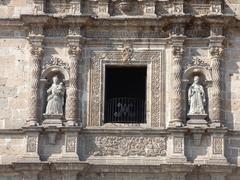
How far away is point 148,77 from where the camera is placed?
16719 millimetres

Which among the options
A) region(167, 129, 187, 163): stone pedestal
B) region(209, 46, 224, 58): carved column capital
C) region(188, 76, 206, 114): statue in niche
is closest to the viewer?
region(167, 129, 187, 163): stone pedestal

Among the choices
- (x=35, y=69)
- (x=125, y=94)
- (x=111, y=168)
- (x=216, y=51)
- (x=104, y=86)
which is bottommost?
(x=111, y=168)

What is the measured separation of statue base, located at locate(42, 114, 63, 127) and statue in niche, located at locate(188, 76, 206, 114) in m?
2.75

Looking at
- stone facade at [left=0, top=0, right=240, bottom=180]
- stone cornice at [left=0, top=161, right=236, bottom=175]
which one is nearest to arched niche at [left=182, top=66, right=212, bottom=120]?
stone facade at [left=0, top=0, right=240, bottom=180]

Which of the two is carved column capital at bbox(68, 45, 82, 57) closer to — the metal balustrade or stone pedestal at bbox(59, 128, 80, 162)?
the metal balustrade

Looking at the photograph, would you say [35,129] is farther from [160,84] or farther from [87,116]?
[160,84]

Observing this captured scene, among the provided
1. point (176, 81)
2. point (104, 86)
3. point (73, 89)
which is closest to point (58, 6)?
point (73, 89)

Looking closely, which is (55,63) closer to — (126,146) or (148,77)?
(148,77)

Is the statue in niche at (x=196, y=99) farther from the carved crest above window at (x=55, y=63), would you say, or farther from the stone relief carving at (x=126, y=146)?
the carved crest above window at (x=55, y=63)

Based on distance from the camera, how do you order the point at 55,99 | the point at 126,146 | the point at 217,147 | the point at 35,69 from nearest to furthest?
1. the point at 217,147
2. the point at 126,146
3. the point at 55,99
4. the point at 35,69

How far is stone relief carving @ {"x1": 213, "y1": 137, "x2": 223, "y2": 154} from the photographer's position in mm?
16016

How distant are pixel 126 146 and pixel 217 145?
1.89 m

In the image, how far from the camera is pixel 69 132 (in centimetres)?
1616

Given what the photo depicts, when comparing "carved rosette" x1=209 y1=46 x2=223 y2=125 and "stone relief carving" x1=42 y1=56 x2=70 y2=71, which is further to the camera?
"stone relief carving" x1=42 y1=56 x2=70 y2=71
